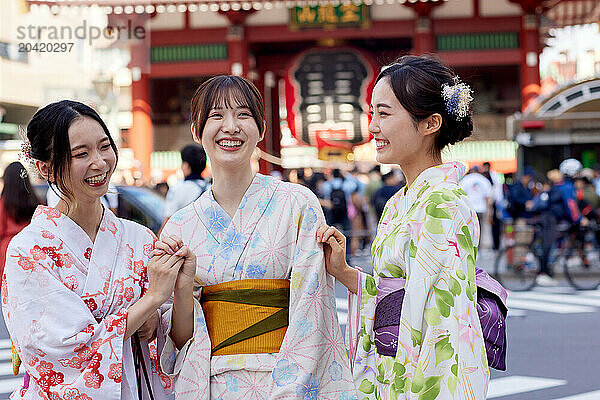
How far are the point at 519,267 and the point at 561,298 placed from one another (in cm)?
94

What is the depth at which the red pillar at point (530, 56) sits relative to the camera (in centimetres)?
1622

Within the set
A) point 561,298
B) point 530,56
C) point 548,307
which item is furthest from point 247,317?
point 530,56

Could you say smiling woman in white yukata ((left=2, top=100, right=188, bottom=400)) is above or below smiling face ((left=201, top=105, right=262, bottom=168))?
below

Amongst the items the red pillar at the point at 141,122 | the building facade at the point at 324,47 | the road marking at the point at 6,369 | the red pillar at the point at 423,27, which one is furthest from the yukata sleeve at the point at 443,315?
the red pillar at the point at 141,122

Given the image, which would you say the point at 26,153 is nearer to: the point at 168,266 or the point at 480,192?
the point at 168,266

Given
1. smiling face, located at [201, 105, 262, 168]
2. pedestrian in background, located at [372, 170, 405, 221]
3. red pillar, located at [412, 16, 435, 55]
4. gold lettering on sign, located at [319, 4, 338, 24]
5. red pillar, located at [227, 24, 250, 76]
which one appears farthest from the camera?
red pillar, located at [227, 24, 250, 76]

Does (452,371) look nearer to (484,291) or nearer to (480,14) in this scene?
(484,291)

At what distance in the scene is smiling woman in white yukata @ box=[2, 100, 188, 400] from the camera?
224 cm

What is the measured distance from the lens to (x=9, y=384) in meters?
5.79

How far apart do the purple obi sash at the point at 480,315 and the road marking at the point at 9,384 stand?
395 centimetres

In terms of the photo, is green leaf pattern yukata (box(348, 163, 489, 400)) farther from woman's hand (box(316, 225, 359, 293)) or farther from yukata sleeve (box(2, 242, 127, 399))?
yukata sleeve (box(2, 242, 127, 399))

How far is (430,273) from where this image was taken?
2.23m

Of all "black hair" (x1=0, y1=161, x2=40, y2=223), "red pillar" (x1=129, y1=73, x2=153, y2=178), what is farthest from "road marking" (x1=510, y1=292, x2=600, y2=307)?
"red pillar" (x1=129, y1=73, x2=153, y2=178)

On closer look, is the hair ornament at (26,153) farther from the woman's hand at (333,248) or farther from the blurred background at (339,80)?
the blurred background at (339,80)
